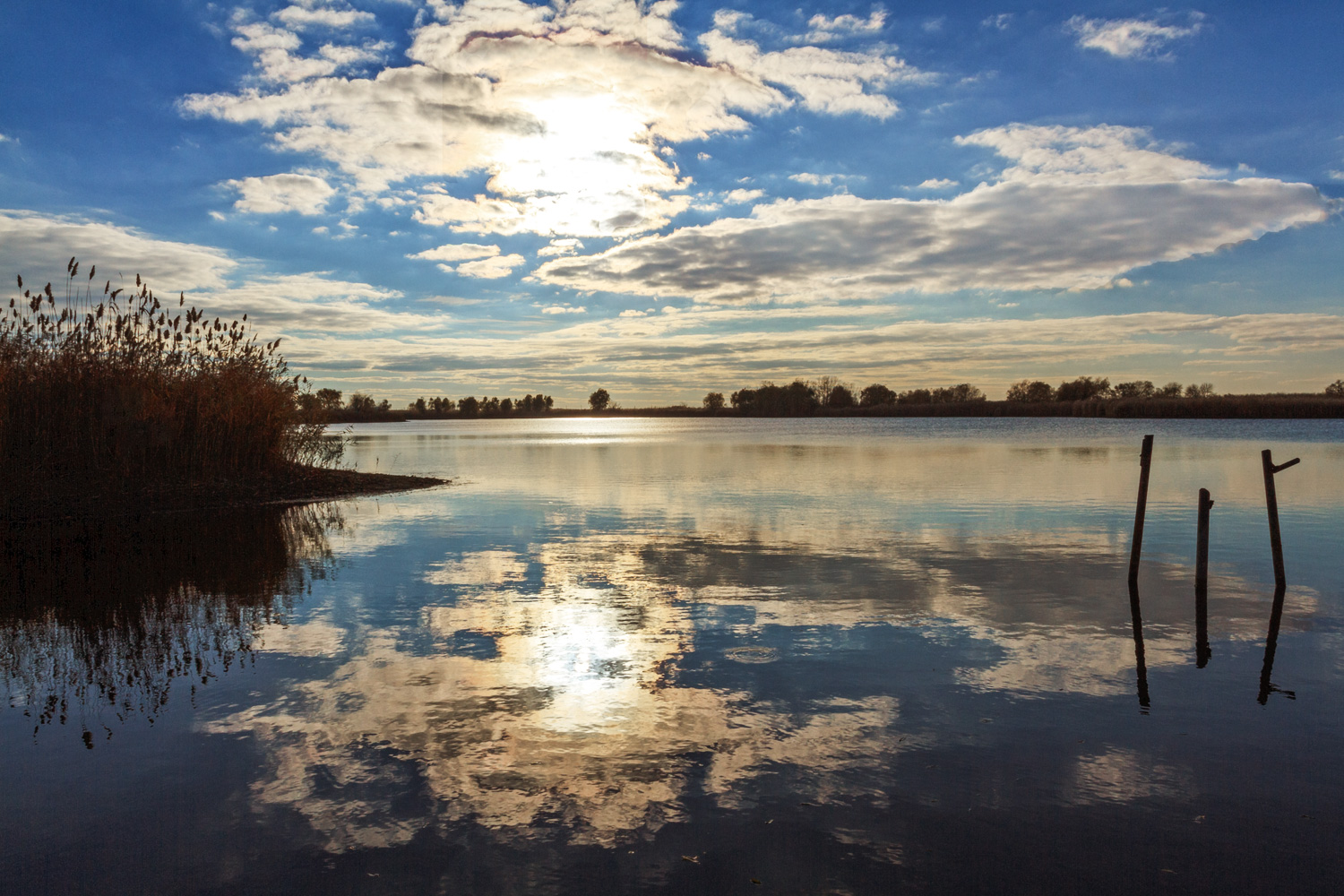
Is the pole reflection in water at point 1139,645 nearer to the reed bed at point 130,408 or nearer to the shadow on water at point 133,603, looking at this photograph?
the shadow on water at point 133,603

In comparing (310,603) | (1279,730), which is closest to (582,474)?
(310,603)

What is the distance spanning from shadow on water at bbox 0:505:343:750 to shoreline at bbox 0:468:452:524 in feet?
2.63

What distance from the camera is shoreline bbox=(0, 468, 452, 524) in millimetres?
18812

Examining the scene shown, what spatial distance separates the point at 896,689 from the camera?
7.82 meters

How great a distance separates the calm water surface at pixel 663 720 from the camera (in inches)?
195

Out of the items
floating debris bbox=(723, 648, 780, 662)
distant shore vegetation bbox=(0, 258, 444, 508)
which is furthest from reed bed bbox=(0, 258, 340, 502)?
floating debris bbox=(723, 648, 780, 662)

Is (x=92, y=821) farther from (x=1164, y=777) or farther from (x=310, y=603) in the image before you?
(x=1164, y=777)

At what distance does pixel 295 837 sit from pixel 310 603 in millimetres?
6960

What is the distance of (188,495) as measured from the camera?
2134 cm

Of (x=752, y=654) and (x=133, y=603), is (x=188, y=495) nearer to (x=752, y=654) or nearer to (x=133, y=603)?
(x=133, y=603)

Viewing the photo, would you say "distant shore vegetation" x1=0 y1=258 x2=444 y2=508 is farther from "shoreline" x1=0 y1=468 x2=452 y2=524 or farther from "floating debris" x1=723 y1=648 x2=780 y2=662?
"floating debris" x1=723 y1=648 x2=780 y2=662

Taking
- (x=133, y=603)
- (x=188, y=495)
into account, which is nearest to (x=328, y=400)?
(x=188, y=495)

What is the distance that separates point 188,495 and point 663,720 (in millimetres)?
19097

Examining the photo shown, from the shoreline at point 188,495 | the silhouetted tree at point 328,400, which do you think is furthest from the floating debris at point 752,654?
the silhouetted tree at point 328,400
